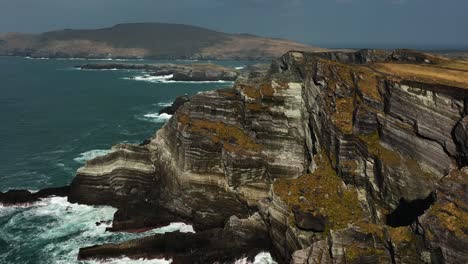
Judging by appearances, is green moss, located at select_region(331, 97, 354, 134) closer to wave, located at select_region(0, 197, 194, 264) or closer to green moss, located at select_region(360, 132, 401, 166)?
green moss, located at select_region(360, 132, 401, 166)

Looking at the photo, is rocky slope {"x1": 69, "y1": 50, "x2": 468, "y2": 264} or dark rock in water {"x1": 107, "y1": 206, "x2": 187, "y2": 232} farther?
dark rock in water {"x1": 107, "y1": 206, "x2": 187, "y2": 232}

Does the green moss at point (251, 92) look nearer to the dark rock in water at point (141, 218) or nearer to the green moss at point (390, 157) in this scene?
the green moss at point (390, 157)

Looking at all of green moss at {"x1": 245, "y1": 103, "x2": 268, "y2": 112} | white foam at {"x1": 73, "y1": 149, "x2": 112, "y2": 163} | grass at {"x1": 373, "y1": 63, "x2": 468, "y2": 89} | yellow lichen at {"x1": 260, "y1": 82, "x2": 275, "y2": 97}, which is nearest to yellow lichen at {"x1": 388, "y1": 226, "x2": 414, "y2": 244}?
grass at {"x1": 373, "y1": 63, "x2": 468, "y2": 89}

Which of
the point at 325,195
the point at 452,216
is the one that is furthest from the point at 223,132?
the point at 452,216

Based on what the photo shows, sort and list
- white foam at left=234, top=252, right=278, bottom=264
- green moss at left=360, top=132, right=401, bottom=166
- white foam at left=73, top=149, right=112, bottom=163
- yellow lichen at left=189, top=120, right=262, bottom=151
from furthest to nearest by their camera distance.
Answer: white foam at left=73, top=149, right=112, bottom=163, yellow lichen at left=189, top=120, right=262, bottom=151, white foam at left=234, top=252, right=278, bottom=264, green moss at left=360, top=132, right=401, bottom=166

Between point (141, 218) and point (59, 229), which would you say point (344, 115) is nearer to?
point (141, 218)
